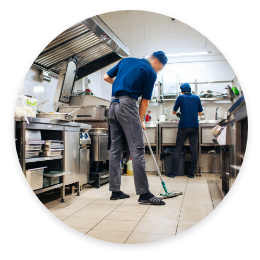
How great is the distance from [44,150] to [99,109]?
1373 millimetres

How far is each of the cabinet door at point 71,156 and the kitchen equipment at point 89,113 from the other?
860mm

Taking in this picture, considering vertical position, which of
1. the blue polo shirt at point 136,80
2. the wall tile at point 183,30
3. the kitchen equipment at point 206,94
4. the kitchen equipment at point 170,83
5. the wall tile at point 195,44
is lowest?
the blue polo shirt at point 136,80

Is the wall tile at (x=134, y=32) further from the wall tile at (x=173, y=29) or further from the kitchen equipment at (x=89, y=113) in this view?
the kitchen equipment at (x=89, y=113)

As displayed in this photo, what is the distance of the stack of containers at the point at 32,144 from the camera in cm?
191

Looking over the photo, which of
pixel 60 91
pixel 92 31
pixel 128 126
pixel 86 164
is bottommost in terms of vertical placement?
pixel 86 164

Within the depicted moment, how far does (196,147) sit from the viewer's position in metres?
3.71

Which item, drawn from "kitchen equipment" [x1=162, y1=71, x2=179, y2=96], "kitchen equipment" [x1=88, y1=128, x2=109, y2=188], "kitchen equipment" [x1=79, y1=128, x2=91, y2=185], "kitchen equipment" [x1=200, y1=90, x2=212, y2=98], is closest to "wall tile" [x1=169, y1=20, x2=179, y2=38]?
"kitchen equipment" [x1=162, y1=71, x2=179, y2=96]

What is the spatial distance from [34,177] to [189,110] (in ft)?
8.02

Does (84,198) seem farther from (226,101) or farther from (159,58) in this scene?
(226,101)

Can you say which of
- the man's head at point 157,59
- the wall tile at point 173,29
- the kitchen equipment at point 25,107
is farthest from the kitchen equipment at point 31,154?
the wall tile at point 173,29

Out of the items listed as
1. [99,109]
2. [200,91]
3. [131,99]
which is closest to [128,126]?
[131,99]

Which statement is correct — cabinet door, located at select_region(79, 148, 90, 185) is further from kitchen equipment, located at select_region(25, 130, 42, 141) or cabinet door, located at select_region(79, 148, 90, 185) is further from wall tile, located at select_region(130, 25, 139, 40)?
wall tile, located at select_region(130, 25, 139, 40)

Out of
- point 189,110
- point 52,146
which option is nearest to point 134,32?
point 189,110

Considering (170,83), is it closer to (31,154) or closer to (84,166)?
(84,166)
